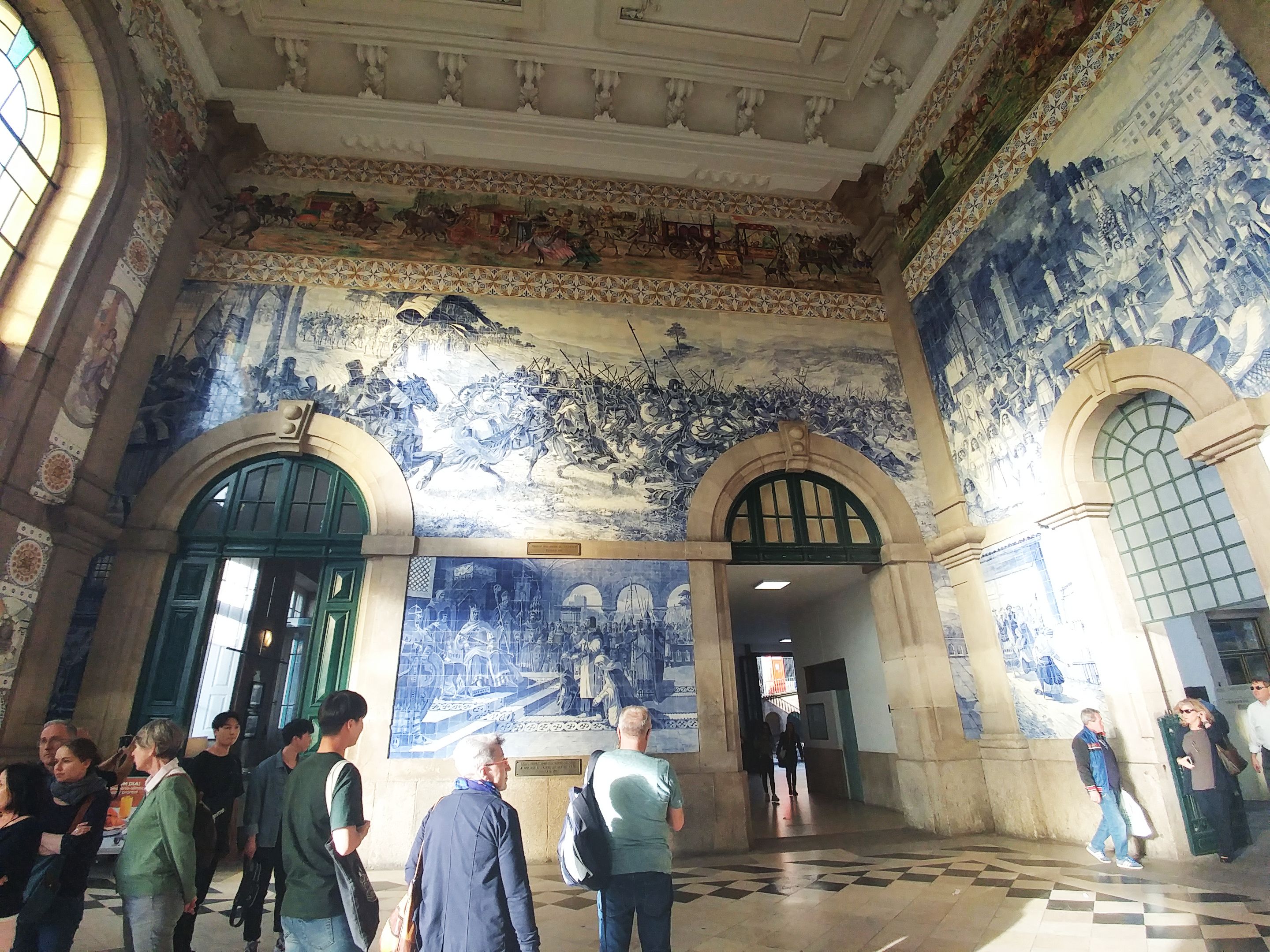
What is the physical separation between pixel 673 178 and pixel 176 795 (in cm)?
1035

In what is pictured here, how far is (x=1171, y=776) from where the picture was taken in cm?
571

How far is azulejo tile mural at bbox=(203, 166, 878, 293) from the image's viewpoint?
920 centimetres

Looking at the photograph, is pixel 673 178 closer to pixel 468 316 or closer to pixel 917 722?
pixel 468 316

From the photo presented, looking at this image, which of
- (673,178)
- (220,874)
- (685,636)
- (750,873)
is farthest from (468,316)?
(750,873)

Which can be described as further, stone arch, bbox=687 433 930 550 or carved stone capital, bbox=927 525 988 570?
stone arch, bbox=687 433 930 550

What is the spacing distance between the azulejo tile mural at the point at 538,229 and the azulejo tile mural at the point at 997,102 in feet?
4.21

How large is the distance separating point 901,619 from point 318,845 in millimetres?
7397

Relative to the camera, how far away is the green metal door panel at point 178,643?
6.66 meters

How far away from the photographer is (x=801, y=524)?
874cm

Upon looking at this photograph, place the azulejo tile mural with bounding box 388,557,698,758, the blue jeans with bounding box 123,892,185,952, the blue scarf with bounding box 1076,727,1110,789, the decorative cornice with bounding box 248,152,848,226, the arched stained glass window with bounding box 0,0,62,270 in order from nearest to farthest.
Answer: the blue jeans with bounding box 123,892,185,952 < the blue scarf with bounding box 1076,727,1110,789 < the arched stained glass window with bounding box 0,0,62,270 < the azulejo tile mural with bounding box 388,557,698,758 < the decorative cornice with bounding box 248,152,848,226

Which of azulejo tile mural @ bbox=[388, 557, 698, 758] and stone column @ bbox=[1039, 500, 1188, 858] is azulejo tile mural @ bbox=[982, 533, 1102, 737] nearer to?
stone column @ bbox=[1039, 500, 1188, 858]

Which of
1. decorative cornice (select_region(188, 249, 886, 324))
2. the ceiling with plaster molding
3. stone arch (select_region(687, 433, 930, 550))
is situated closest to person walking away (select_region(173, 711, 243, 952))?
stone arch (select_region(687, 433, 930, 550))

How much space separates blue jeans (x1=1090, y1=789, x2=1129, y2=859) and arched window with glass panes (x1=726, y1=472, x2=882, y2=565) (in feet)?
11.7

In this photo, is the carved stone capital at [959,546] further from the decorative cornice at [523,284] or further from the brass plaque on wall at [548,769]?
the brass plaque on wall at [548,769]
